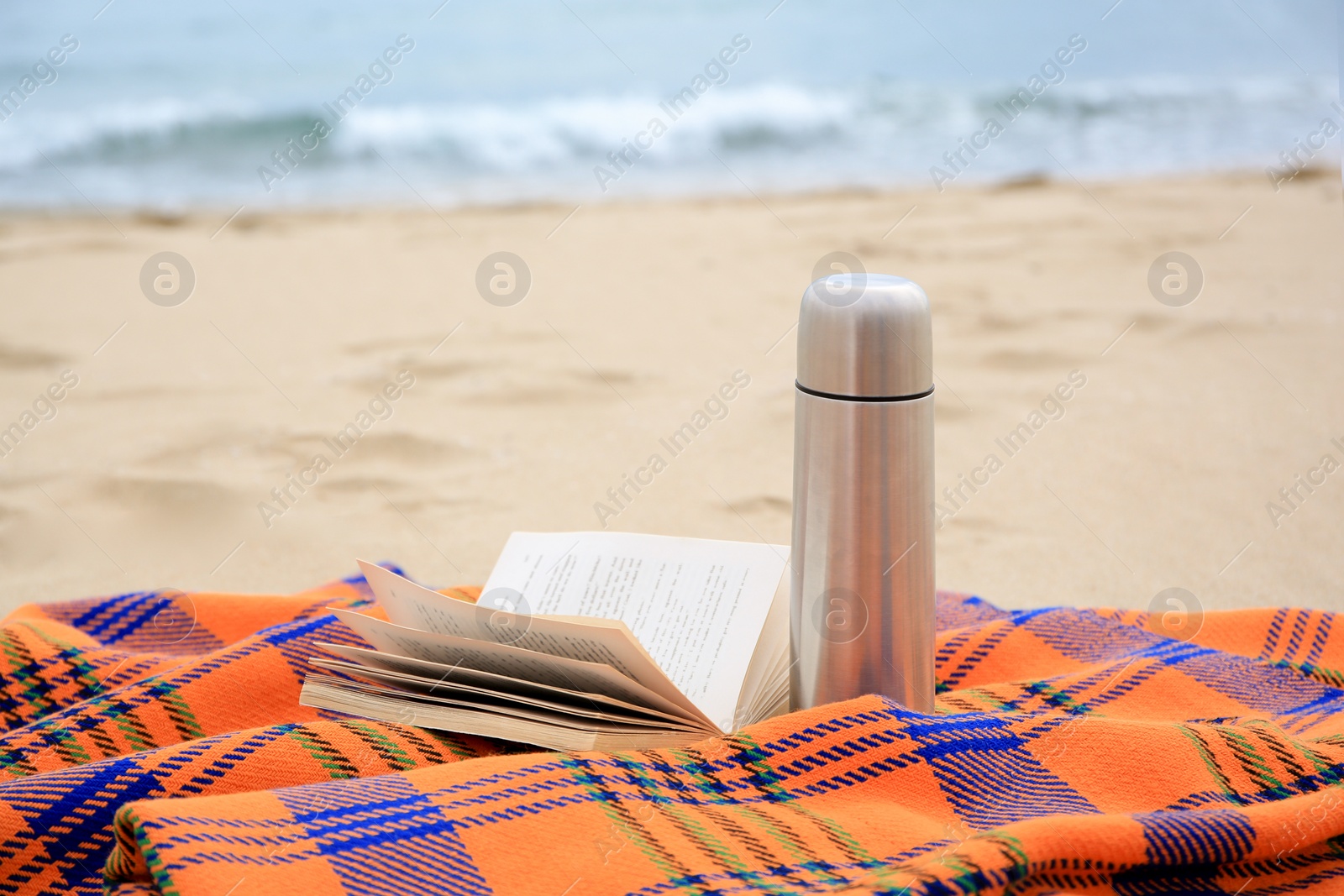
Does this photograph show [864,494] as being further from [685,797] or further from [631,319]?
[631,319]

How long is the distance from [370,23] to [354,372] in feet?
26.0

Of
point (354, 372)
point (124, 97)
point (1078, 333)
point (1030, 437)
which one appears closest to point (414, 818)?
point (1030, 437)

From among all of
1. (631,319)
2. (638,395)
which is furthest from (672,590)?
(631,319)

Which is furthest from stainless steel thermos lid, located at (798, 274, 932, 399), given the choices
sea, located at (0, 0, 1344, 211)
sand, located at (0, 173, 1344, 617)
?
sea, located at (0, 0, 1344, 211)

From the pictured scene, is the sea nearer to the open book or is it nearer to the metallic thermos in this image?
the open book

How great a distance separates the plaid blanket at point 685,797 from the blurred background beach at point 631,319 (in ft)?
2.63

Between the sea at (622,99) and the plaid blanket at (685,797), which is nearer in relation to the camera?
the plaid blanket at (685,797)

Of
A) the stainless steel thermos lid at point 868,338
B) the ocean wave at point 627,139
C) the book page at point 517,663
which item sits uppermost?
the ocean wave at point 627,139

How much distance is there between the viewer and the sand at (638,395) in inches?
69.9

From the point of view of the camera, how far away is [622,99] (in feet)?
22.8

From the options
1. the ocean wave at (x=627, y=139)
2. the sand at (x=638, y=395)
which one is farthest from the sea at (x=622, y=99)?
the sand at (x=638, y=395)

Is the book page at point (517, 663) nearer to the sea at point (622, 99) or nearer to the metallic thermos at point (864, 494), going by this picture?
the metallic thermos at point (864, 494)

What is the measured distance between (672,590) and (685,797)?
0.88ft

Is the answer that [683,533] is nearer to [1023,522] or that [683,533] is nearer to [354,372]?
[1023,522]
